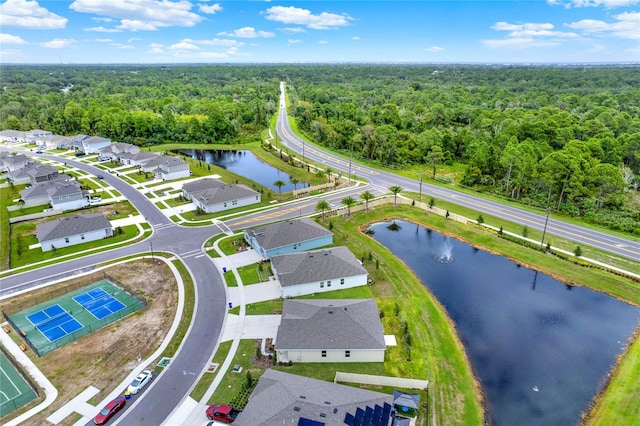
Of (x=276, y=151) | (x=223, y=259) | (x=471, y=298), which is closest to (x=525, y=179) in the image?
(x=471, y=298)

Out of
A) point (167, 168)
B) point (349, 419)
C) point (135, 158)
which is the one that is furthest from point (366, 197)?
point (135, 158)

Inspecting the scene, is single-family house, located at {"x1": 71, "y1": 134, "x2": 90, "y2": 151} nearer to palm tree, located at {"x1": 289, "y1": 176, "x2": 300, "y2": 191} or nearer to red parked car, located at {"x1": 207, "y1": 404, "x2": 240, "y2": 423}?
palm tree, located at {"x1": 289, "y1": 176, "x2": 300, "y2": 191}

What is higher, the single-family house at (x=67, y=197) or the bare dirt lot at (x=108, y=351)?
the single-family house at (x=67, y=197)

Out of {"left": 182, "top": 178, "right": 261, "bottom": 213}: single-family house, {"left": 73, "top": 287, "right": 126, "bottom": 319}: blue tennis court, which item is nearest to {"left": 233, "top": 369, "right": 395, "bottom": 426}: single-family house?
{"left": 73, "top": 287, "right": 126, "bottom": 319}: blue tennis court

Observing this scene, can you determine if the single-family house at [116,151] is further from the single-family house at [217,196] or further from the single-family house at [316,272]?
the single-family house at [316,272]

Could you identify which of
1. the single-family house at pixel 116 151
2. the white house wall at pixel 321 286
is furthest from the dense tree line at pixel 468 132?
the white house wall at pixel 321 286
